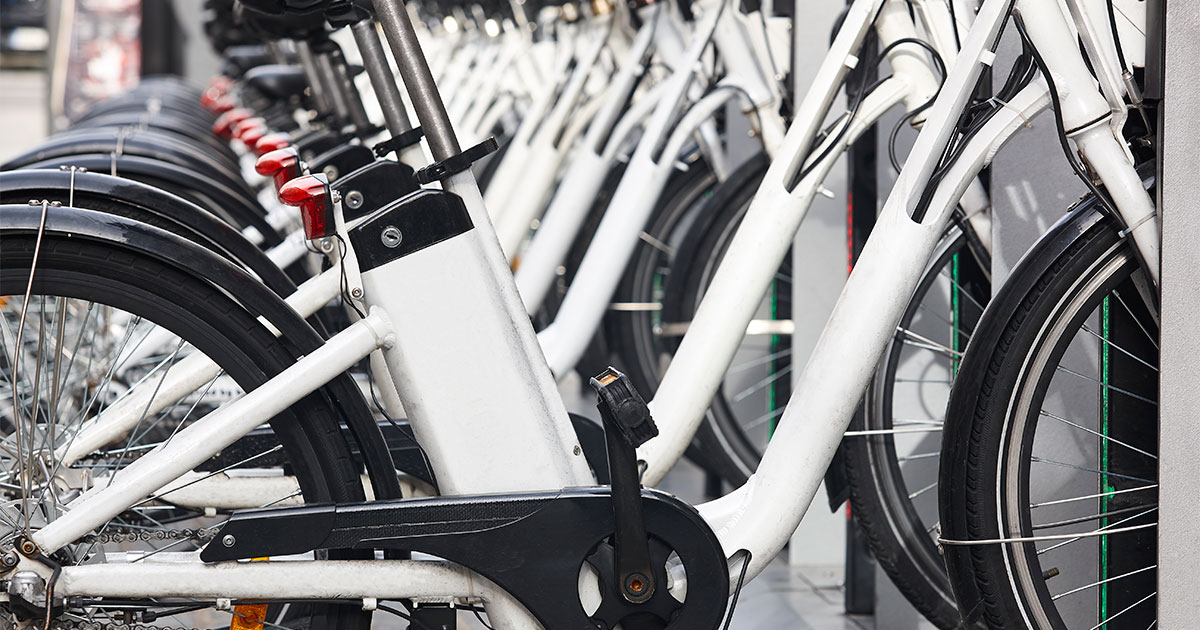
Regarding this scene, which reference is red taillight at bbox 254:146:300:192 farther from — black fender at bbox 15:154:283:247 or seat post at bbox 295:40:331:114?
seat post at bbox 295:40:331:114

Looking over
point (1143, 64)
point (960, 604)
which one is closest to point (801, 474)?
point (960, 604)

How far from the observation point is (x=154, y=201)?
5.69ft

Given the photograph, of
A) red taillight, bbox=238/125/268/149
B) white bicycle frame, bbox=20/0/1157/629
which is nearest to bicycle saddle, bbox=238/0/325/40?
red taillight, bbox=238/125/268/149

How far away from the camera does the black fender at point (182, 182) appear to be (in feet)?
7.59

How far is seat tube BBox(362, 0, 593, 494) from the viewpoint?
145 cm

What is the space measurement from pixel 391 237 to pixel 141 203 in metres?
0.46

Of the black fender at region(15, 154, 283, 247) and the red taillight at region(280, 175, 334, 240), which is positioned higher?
the black fender at region(15, 154, 283, 247)

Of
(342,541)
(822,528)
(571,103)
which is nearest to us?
(342,541)

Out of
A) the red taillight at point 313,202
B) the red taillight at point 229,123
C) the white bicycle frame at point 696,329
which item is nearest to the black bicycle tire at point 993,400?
the white bicycle frame at point 696,329

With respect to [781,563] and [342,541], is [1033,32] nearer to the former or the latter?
[342,541]

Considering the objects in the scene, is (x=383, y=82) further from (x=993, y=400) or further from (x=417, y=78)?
(x=993, y=400)

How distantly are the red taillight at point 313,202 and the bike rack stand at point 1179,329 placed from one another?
3.06 feet

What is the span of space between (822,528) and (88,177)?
1.80 meters

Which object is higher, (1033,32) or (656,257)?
(656,257)
